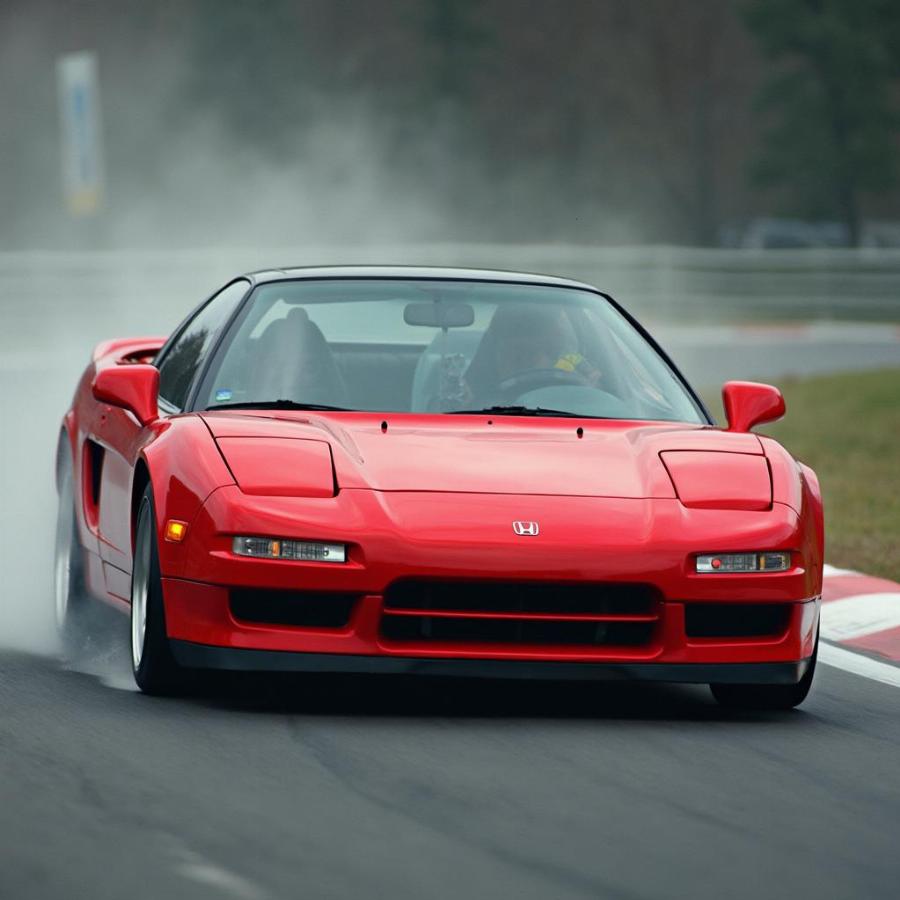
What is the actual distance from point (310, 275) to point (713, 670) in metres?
2.11

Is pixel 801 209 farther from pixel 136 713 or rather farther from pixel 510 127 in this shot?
pixel 136 713

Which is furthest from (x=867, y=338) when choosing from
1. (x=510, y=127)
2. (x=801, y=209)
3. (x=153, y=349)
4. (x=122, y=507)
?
(x=510, y=127)

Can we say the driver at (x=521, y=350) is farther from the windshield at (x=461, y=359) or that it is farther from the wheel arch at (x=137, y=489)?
the wheel arch at (x=137, y=489)

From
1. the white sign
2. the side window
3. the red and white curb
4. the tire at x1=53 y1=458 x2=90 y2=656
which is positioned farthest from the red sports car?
the white sign

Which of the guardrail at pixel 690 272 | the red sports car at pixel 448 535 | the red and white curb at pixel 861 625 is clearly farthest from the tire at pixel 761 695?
the guardrail at pixel 690 272

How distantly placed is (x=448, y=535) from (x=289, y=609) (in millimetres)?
468

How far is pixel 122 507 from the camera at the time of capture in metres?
7.12

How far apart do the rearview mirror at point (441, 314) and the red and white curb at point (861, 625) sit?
1.68 meters

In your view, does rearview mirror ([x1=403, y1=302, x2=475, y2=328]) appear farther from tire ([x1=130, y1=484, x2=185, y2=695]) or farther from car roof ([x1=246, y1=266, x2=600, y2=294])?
tire ([x1=130, y1=484, x2=185, y2=695])

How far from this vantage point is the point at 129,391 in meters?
7.04

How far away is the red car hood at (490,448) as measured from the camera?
633 cm

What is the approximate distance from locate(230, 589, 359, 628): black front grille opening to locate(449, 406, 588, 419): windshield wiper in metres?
1.13

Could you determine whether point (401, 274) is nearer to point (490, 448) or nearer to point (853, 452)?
point (490, 448)

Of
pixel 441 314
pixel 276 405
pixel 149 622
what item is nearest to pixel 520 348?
pixel 441 314
